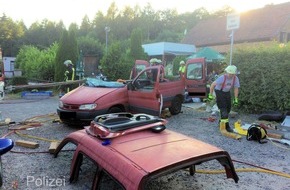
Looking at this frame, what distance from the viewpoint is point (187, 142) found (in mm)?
3777

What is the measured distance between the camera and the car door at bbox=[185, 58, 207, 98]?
1152 centimetres

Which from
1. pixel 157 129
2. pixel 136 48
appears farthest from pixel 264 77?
pixel 136 48

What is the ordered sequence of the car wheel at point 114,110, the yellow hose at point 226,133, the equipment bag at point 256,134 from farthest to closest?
the car wheel at point 114,110
the yellow hose at point 226,133
the equipment bag at point 256,134

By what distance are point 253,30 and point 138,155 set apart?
29617mm

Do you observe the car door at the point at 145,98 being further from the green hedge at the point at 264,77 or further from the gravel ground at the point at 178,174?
the green hedge at the point at 264,77

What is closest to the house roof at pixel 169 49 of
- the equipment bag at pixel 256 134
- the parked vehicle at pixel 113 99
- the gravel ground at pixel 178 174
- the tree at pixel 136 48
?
the tree at pixel 136 48

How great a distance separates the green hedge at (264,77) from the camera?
28.7ft

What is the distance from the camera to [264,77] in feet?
30.1

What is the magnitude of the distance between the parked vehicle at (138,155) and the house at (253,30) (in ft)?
74.3

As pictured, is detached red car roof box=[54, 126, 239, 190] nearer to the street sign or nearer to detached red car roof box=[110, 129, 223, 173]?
detached red car roof box=[110, 129, 223, 173]

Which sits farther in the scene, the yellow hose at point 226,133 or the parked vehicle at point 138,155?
the yellow hose at point 226,133

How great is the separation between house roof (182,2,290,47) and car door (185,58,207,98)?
18.4m

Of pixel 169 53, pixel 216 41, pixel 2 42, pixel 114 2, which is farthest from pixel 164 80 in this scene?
pixel 114 2

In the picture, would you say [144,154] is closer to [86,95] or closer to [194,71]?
[86,95]
